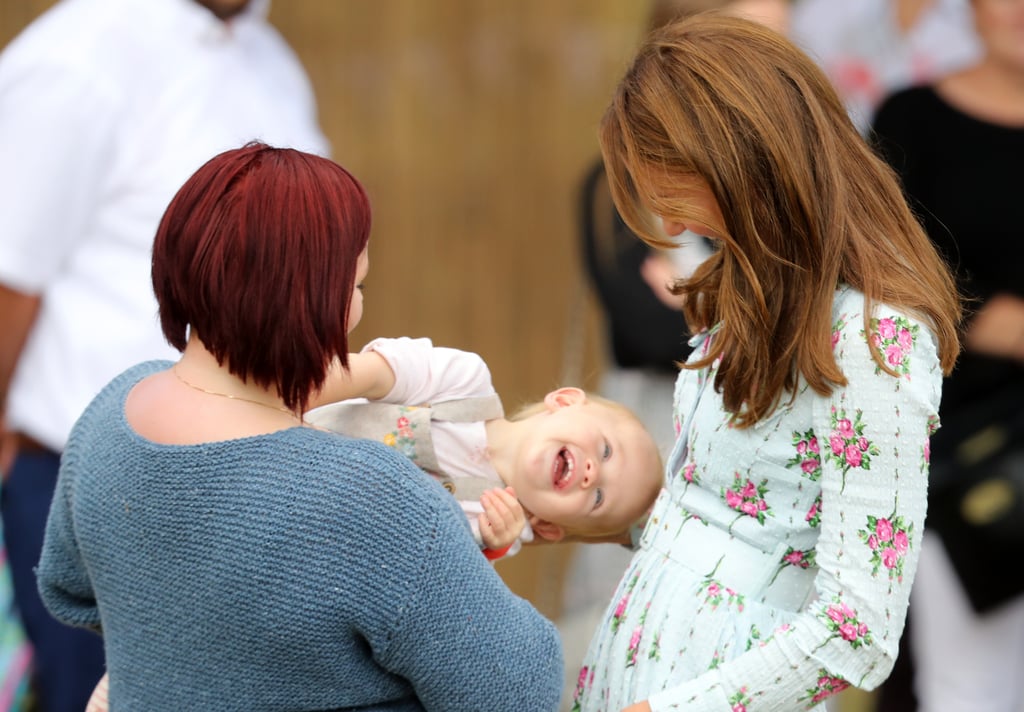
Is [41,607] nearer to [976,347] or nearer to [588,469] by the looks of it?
[588,469]

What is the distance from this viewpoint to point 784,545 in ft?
5.35

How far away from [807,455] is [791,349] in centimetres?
15

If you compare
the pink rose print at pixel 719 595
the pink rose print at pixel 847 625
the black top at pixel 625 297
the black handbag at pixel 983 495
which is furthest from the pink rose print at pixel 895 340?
the black top at pixel 625 297

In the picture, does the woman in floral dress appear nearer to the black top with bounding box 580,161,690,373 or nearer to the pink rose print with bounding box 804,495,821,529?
the pink rose print with bounding box 804,495,821,529

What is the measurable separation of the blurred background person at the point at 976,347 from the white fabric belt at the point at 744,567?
1169mm

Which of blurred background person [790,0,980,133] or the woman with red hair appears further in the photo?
blurred background person [790,0,980,133]

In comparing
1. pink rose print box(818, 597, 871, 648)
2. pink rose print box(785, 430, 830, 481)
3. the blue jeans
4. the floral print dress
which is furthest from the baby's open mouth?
the blue jeans

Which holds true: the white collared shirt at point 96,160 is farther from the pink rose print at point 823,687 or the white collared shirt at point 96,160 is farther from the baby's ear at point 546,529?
the pink rose print at point 823,687

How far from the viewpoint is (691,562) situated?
5.56 feet

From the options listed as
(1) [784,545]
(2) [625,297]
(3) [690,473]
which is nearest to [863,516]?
(1) [784,545]

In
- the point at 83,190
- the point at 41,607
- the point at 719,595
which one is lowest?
the point at 41,607

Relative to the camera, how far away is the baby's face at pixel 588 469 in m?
1.80

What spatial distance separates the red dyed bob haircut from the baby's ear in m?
0.55

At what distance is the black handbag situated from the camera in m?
2.65
